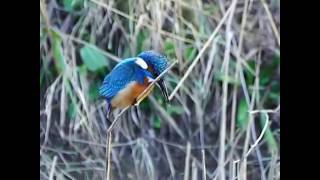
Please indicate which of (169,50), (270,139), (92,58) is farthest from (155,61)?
(270,139)

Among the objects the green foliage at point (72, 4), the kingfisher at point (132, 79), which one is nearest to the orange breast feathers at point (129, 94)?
the kingfisher at point (132, 79)

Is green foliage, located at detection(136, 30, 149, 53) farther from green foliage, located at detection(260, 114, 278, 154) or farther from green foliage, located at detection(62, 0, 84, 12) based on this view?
green foliage, located at detection(260, 114, 278, 154)

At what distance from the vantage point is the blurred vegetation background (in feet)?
6.00

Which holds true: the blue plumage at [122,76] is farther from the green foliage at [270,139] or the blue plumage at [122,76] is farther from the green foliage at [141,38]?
the green foliage at [270,139]

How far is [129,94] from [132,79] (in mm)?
37

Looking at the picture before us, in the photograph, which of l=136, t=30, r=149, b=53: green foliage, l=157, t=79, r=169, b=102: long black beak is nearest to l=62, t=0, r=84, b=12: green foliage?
l=136, t=30, r=149, b=53: green foliage

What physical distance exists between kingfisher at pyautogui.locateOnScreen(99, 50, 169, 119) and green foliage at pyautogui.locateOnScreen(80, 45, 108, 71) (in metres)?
0.03
